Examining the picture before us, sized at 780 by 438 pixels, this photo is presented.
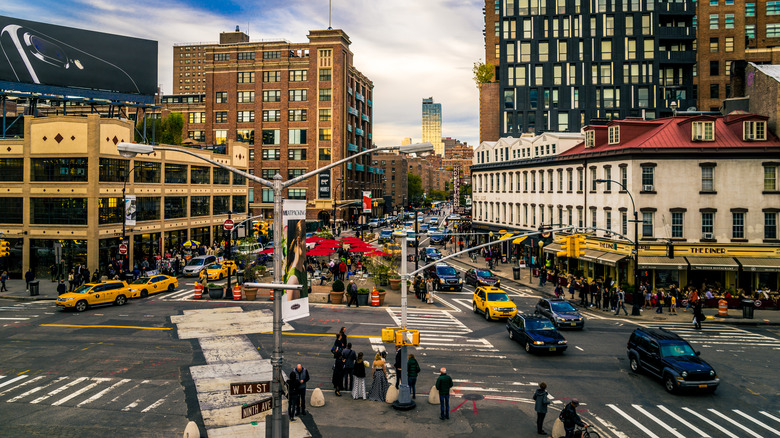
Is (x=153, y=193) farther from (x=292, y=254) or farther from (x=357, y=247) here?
(x=292, y=254)

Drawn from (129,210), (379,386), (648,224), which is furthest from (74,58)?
(648,224)

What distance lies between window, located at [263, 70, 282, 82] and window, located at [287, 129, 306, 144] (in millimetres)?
10035

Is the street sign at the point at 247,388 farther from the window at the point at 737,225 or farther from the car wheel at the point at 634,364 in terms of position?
the window at the point at 737,225

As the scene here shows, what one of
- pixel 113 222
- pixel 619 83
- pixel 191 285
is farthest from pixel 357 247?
pixel 619 83

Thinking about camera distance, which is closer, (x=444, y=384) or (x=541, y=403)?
(x=541, y=403)

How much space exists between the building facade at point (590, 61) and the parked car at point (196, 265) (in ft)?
161

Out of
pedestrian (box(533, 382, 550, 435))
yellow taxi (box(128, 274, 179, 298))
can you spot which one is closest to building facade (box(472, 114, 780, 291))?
pedestrian (box(533, 382, 550, 435))

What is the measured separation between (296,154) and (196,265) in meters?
51.0

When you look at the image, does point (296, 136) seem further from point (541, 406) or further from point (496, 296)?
point (541, 406)

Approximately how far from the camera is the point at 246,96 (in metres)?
96.2

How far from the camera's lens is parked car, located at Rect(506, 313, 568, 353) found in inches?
910

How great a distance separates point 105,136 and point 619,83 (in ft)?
225

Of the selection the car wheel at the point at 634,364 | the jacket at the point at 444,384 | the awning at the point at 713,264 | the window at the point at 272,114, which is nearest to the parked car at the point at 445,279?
the awning at the point at 713,264

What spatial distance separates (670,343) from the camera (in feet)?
65.1
